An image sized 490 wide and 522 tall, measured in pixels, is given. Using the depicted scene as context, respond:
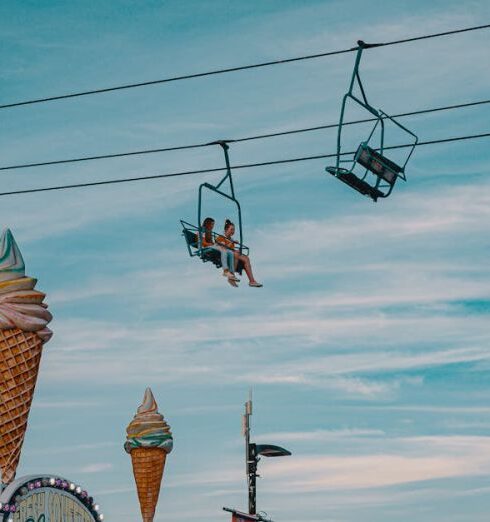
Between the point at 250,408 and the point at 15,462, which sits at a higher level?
the point at 250,408

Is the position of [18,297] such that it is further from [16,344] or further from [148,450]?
[148,450]

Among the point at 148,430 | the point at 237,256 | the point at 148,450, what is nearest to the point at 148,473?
A: the point at 148,450

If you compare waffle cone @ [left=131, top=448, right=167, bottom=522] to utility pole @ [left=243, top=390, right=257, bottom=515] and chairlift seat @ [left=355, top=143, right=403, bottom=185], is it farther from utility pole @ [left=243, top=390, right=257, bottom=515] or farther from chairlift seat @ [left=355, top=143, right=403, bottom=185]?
chairlift seat @ [left=355, top=143, right=403, bottom=185]

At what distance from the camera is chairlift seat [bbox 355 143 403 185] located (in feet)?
93.4

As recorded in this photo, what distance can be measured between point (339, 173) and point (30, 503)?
1902 centimetres

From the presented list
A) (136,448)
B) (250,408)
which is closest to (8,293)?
(250,408)

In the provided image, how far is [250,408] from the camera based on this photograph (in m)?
49.4

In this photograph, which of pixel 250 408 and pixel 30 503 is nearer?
pixel 30 503

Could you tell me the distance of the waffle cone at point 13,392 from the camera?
44.1m

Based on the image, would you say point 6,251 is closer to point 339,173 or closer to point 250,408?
point 250,408

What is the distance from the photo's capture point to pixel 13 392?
44125 millimetres

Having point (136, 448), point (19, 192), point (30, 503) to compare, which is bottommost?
point (30, 503)

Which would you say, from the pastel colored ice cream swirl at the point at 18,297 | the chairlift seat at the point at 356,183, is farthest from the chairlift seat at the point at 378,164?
the pastel colored ice cream swirl at the point at 18,297

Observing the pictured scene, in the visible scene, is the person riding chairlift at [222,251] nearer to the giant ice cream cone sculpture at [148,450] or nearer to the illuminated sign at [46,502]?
the illuminated sign at [46,502]
